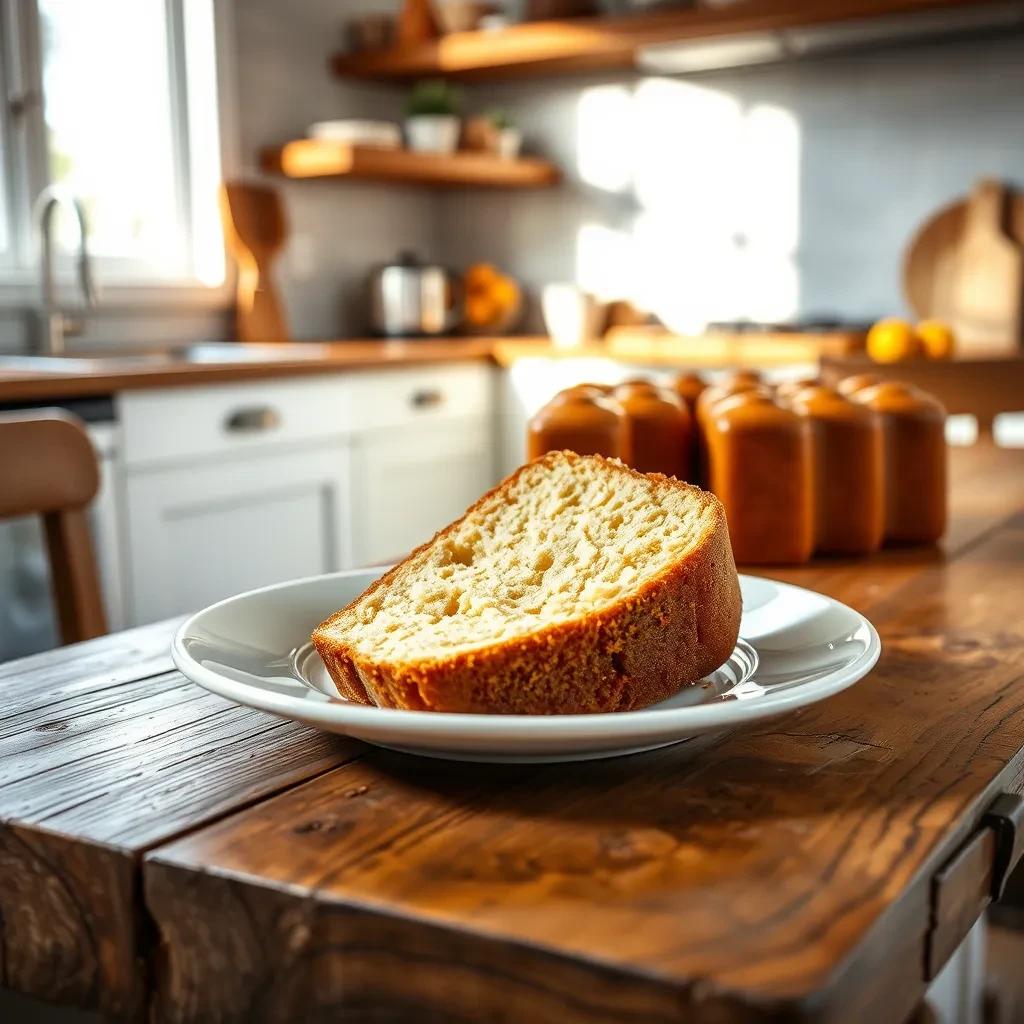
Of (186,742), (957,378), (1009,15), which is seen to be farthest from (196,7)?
(186,742)

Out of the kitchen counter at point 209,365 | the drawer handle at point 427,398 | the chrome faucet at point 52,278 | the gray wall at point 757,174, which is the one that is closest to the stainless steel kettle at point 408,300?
the kitchen counter at point 209,365

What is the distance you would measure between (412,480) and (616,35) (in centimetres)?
131

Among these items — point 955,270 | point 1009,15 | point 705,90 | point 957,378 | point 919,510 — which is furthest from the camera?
point 705,90

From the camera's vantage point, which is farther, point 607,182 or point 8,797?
point 607,182

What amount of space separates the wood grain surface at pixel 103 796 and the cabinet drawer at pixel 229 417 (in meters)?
1.76

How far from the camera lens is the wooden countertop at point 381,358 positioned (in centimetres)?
229

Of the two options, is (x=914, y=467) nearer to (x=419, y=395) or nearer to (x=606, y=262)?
(x=419, y=395)

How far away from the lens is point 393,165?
3.48m

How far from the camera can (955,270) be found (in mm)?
3369

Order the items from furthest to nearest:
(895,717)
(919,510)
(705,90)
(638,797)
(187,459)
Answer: (705,90)
(187,459)
(919,510)
(895,717)
(638,797)

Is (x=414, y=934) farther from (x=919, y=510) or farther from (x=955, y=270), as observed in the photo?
(x=955, y=270)

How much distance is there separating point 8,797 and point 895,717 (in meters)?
0.43

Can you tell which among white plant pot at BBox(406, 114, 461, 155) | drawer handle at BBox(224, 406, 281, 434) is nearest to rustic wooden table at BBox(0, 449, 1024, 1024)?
drawer handle at BBox(224, 406, 281, 434)

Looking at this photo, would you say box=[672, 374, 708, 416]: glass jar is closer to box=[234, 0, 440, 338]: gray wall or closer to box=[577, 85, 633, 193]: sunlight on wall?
box=[234, 0, 440, 338]: gray wall
